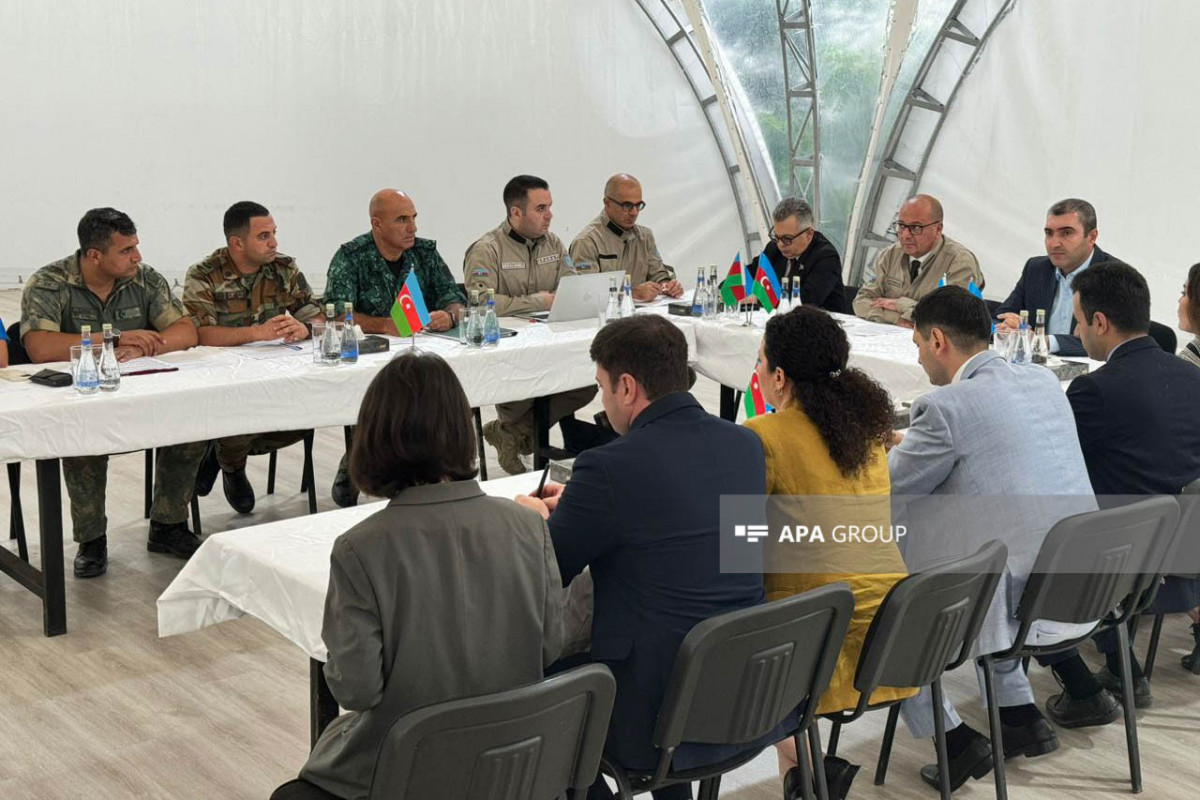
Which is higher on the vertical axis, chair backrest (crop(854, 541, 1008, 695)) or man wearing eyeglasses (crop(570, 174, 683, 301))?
man wearing eyeglasses (crop(570, 174, 683, 301))

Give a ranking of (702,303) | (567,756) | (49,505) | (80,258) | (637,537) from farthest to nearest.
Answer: (702,303) < (80,258) < (49,505) < (637,537) < (567,756)

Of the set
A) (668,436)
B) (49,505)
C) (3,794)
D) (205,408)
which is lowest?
(3,794)

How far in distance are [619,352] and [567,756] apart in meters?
0.79

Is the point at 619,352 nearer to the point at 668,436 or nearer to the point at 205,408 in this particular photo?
the point at 668,436

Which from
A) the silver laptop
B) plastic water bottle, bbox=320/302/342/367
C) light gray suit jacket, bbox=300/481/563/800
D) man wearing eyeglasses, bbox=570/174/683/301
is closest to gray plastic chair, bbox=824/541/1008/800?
light gray suit jacket, bbox=300/481/563/800

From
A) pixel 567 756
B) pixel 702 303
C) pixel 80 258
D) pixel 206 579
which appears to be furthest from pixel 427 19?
pixel 567 756

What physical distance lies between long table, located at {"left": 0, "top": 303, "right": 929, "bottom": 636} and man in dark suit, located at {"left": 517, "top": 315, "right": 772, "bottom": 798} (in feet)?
7.07

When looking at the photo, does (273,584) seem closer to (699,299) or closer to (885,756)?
(885,756)

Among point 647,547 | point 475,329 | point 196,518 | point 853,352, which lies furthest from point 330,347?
point 647,547

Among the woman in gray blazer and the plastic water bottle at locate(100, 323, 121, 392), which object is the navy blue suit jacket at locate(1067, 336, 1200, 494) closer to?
the woman in gray blazer

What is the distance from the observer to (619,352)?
8.17 ft

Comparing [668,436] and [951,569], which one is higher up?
[668,436]

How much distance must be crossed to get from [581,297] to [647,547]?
3.30 m

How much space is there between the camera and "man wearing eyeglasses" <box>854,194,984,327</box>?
5621 mm
